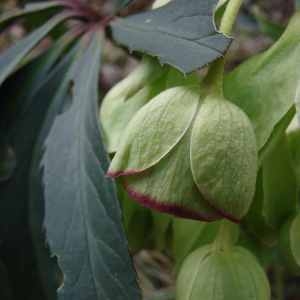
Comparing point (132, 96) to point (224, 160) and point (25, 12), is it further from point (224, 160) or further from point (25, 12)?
point (25, 12)

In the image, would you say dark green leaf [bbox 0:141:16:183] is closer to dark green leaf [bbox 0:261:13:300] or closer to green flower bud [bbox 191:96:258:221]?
dark green leaf [bbox 0:261:13:300]

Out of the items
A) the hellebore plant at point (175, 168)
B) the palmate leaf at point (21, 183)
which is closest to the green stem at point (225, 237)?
the hellebore plant at point (175, 168)

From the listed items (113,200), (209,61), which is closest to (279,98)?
(209,61)

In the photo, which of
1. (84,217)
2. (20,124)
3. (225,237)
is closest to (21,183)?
(20,124)

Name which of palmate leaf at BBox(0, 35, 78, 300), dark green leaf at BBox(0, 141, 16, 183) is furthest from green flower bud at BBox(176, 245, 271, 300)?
dark green leaf at BBox(0, 141, 16, 183)

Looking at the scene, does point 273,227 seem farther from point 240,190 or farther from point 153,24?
point 153,24
